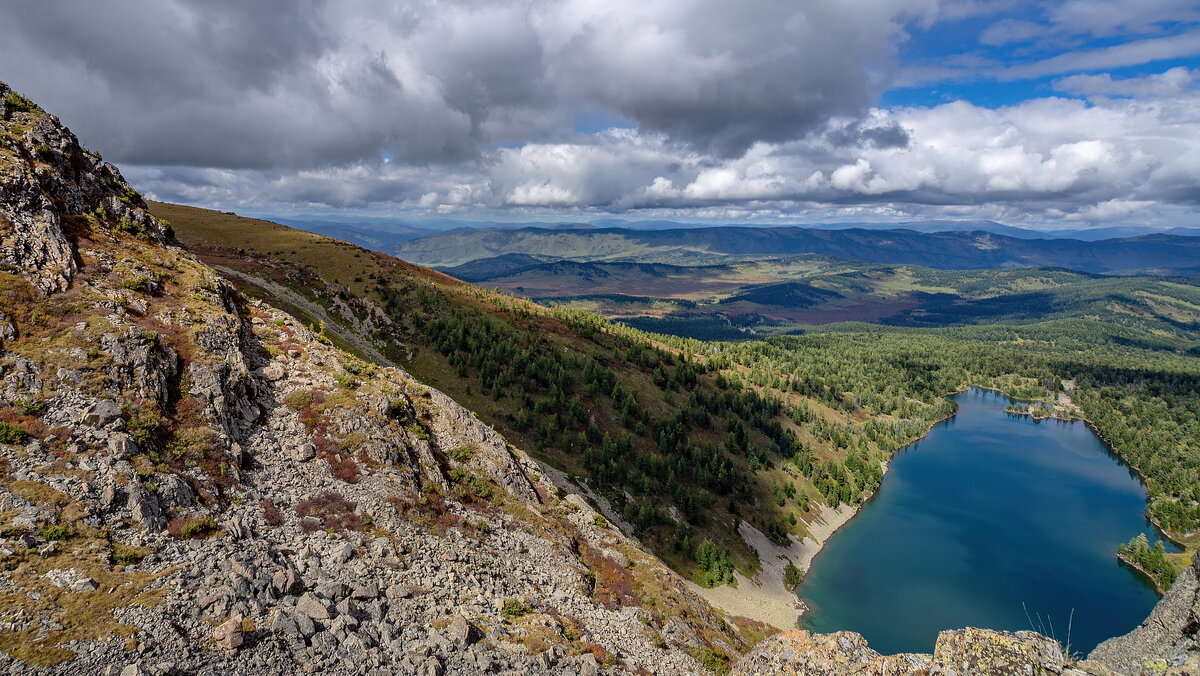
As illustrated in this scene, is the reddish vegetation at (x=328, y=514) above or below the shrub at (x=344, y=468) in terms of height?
below

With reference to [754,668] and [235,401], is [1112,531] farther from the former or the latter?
[235,401]

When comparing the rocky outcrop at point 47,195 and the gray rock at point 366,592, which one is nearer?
the gray rock at point 366,592

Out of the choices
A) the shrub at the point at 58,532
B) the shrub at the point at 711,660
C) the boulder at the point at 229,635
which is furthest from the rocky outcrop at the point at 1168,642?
the shrub at the point at 58,532

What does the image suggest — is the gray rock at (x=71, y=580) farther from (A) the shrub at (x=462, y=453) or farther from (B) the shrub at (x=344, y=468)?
(A) the shrub at (x=462, y=453)

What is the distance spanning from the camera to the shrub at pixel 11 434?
2394 cm

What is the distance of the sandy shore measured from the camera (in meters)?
82.3

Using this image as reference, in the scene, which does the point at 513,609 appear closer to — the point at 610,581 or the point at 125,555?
the point at 610,581

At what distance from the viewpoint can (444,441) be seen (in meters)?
48.5

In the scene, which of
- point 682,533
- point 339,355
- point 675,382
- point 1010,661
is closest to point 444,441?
point 339,355

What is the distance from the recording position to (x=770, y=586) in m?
94.4

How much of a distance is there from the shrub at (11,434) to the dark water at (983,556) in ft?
329

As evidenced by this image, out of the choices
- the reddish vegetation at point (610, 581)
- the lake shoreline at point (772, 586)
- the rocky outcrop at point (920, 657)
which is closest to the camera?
the rocky outcrop at point (920, 657)

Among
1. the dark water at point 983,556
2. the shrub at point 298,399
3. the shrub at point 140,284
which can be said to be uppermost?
the shrub at point 140,284

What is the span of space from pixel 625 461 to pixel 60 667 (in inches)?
3557
